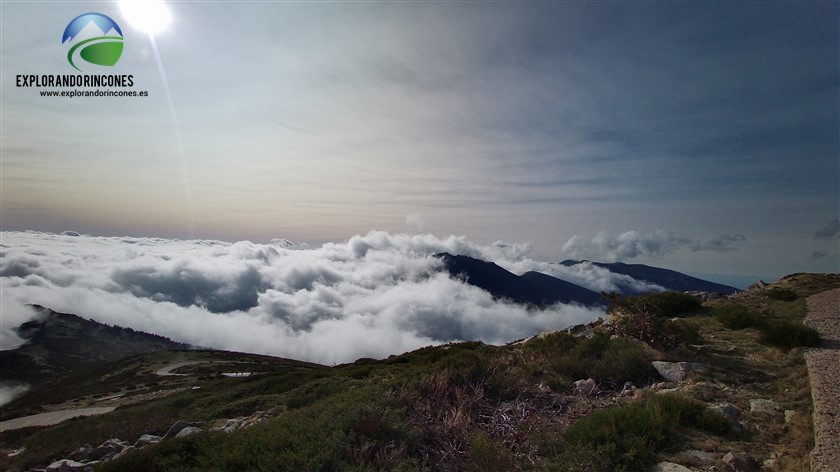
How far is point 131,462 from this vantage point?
21.6 ft

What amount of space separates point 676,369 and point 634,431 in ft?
11.7

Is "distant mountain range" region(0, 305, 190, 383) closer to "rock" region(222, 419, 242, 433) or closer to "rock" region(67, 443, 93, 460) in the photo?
"rock" region(67, 443, 93, 460)

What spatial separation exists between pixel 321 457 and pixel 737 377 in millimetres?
8293

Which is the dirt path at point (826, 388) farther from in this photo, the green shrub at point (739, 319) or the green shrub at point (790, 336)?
the green shrub at point (739, 319)

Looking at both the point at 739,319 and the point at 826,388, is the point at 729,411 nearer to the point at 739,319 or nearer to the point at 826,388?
the point at 826,388

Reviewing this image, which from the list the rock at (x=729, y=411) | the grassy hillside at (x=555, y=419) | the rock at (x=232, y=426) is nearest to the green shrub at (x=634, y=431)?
the grassy hillside at (x=555, y=419)

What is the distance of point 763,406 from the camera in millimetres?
6133

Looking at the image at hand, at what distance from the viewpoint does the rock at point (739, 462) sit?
14.8ft

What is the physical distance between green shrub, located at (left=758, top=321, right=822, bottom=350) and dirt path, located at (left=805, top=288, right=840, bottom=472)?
24 centimetres

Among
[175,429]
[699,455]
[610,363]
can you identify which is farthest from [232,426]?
[699,455]

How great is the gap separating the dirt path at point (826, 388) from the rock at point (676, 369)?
1762 millimetres

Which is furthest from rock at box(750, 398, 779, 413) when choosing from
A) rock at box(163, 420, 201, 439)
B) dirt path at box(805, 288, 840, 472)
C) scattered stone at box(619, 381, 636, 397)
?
rock at box(163, 420, 201, 439)

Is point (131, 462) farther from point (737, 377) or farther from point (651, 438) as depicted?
point (737, 377)

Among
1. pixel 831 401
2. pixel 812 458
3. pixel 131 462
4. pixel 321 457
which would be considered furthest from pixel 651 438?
pixel 131 462
